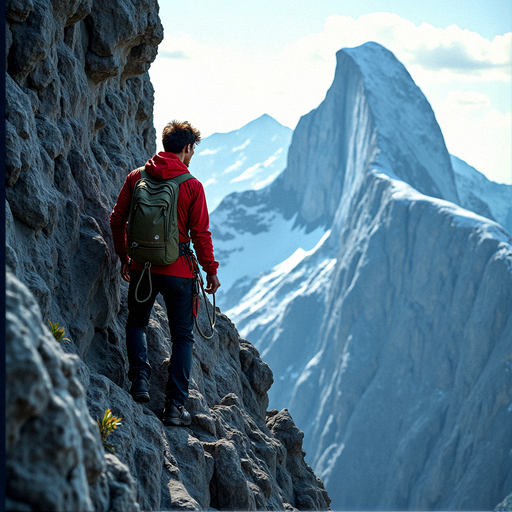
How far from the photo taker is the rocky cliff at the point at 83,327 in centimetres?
243

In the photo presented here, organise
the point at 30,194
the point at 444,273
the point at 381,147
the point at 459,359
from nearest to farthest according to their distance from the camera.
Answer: the point at 30,194, the point at 459,359, the point at 444,273, the point at 381,147

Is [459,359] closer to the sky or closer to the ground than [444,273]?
closer to the ground

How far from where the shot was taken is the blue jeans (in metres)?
6.02

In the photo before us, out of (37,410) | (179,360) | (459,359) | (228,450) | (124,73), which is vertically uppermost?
(124,73)

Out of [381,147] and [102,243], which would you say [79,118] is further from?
[381,147]

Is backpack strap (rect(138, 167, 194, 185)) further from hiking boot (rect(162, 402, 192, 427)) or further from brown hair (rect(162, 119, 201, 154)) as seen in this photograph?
hiking boot (rect(162, 402, 192, 427))

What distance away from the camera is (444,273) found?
89.6 metres

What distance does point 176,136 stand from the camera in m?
6.14

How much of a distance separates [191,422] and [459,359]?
264ft

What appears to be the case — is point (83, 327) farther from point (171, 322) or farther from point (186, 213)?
point (186, 213)

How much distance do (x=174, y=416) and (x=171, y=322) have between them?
1.12 meters

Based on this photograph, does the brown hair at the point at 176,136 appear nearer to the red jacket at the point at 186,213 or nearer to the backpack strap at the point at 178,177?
the red jacket at the point at 186,213

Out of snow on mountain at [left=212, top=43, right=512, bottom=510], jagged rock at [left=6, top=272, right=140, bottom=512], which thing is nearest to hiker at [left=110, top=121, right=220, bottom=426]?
jagged rock at [left=6, top=272, right=140, bottom=512]

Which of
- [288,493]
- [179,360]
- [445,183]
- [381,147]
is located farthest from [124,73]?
[445,183]
